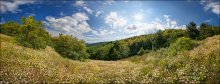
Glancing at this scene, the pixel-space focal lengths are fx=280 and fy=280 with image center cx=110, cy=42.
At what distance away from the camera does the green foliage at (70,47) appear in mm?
63312

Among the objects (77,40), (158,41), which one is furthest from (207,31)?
(77,40)

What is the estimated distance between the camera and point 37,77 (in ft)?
48.4

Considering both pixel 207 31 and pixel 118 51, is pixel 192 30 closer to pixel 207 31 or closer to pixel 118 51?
pixel 207 31

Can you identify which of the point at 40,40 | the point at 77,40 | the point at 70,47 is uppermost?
the point at 40,40

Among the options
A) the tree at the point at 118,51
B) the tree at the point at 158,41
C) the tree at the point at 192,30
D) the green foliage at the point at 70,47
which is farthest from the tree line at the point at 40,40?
the tree at the point at 158,41

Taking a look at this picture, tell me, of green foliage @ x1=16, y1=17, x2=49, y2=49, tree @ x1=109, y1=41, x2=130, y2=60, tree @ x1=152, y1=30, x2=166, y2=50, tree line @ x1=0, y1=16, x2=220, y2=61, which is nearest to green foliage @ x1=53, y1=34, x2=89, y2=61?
tree line @ x1=0, y1=16, x2=220, y2=61

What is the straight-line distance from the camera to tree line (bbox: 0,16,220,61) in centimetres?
4788

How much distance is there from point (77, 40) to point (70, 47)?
12.9 feet

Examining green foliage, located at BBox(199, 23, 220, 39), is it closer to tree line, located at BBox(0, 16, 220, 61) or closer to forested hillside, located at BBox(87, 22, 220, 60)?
tree line, located at BBox(0, 16, 220, 61)

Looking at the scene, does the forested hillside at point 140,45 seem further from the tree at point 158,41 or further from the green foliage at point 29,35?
the green foliage at point 29,35

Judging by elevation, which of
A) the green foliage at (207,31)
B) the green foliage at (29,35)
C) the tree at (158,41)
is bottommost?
the tree at (158,41)

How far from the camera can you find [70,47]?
6600 cm

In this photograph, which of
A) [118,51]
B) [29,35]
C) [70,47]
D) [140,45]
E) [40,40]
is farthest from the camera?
[140,45]

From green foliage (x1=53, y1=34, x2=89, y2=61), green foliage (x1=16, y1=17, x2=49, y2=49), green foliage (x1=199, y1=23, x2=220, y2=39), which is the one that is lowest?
green foliage (x1=199, y1=23, x2=220, y2=39)
